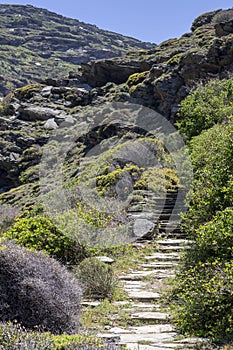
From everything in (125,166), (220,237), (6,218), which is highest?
(125,166)

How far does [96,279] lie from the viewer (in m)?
6.83

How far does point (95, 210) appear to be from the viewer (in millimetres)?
9727

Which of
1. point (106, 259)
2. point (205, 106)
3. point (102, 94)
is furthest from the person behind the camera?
point (102, 94)

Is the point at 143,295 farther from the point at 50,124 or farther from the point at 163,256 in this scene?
the point at 50,124

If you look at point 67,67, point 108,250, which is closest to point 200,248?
point 108,250

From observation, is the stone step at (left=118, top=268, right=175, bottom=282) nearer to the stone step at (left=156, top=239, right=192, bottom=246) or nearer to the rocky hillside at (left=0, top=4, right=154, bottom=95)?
the stone step at (left=156, top=239, right=192, bottom=246)

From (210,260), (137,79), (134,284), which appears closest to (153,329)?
(210,260)

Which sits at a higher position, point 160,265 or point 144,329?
point 160,265

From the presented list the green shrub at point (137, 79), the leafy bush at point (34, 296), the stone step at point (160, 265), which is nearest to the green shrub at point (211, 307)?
the leafy bush at point (34, 296)

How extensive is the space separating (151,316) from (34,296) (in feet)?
6.17

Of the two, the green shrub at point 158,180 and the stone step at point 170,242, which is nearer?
the stone step at point 170,242

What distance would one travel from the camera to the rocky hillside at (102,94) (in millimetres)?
23875

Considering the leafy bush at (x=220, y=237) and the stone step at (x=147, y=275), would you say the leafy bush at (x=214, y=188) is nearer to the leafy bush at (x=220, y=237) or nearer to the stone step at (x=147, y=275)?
the leafy bush at (x=220, y=237)

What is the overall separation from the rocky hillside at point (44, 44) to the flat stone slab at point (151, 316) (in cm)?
7434
